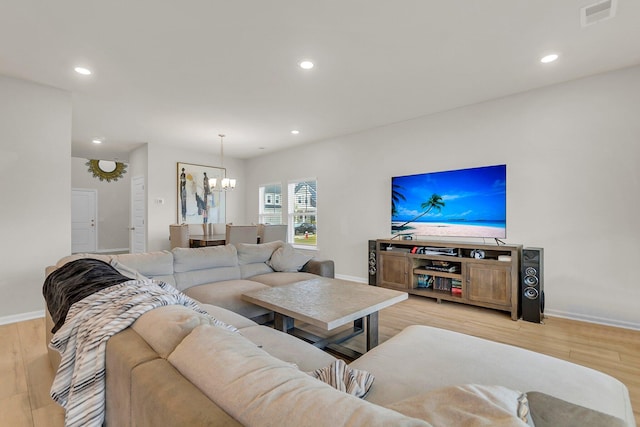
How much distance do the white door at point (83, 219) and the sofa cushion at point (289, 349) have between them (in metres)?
8.86

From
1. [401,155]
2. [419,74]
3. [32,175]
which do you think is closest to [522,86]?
[419,74]

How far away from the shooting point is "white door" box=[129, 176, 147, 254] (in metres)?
5.91

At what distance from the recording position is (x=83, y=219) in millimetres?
8312

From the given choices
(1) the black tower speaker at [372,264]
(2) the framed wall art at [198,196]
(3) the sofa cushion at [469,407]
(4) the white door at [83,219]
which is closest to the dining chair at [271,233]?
(1) the black tower speaker at [372,264]

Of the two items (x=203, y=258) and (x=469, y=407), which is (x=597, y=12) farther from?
(x=203, y=258)

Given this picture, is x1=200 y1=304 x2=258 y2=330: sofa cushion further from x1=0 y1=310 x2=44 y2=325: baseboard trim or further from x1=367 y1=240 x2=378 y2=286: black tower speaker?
x1=367 y1=240 x2=378 y2=286: black tower speaker

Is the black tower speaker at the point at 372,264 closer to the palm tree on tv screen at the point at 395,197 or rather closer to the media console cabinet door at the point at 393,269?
the media console cabinet door at the point at 393,269

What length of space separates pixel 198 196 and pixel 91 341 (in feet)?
19.0

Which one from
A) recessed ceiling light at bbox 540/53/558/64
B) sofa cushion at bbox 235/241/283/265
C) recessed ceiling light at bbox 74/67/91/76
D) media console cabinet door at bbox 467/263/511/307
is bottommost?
media console cabinet door at bbox 467/263/511/307

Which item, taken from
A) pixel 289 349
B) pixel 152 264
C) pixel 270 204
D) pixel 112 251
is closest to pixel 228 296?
pixel 152 264

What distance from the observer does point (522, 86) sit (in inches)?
133

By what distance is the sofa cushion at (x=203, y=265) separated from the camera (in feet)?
9.69

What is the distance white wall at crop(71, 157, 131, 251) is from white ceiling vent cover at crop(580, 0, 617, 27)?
956 cm

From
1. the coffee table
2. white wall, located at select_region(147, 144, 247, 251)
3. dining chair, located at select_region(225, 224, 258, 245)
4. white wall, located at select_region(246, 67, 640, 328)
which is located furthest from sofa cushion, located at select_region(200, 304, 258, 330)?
white wall, located at select_region(147, 144, 247, 251)
